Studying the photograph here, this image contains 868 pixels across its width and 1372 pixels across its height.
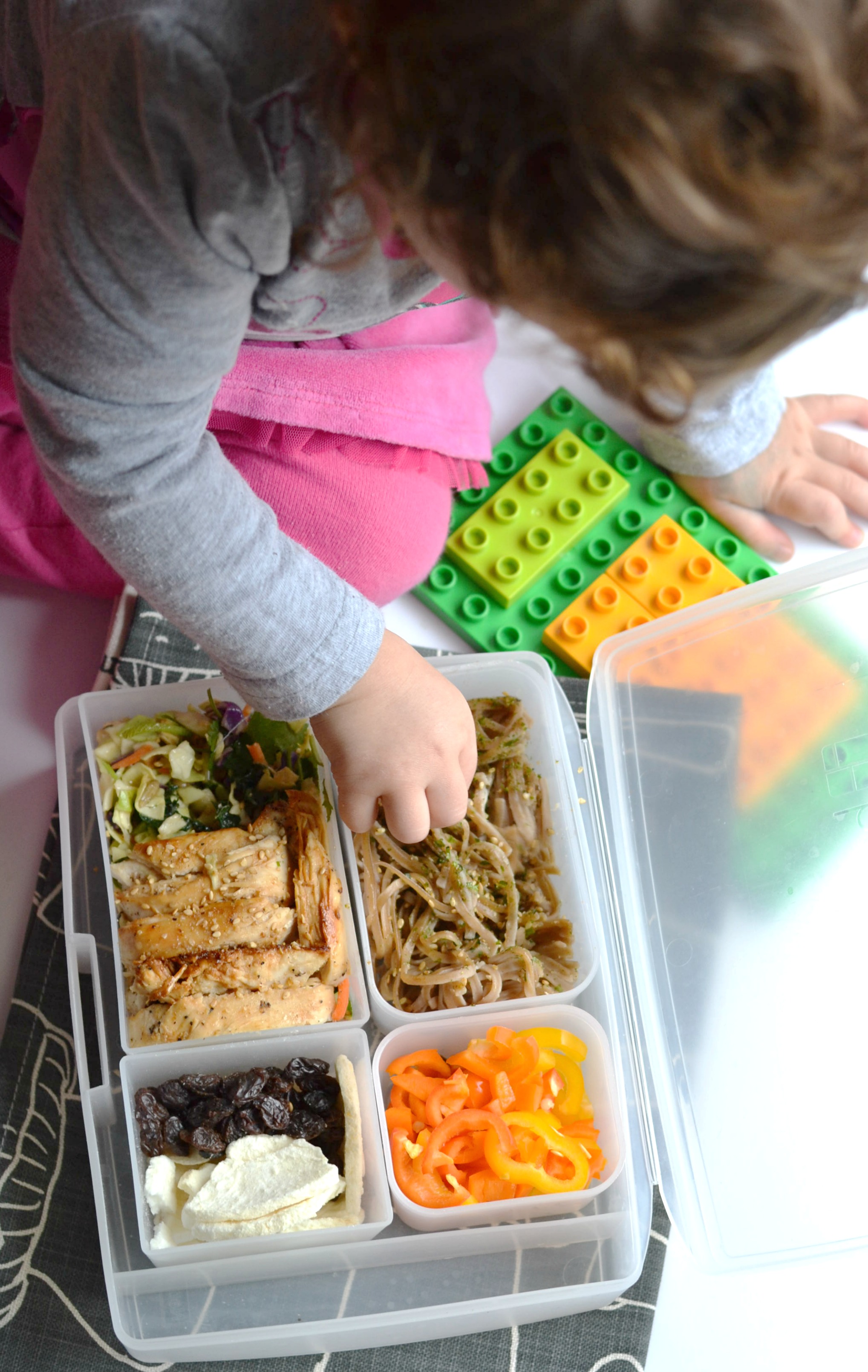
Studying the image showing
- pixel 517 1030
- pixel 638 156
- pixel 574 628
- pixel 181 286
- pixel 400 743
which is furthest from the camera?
pixel 574 628

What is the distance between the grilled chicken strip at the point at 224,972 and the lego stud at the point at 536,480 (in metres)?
0.51

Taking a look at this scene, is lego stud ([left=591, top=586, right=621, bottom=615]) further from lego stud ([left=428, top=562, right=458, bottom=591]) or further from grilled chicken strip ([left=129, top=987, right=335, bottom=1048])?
grilled chicken strip ([left=129, top=987, right=335, bottom=1048])

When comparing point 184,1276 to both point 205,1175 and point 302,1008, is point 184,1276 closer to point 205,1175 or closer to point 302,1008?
point 205,1175

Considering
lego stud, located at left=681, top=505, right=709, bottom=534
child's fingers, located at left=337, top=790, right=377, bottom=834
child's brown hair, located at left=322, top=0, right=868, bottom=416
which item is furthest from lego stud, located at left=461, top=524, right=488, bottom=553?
child's brown hair, located at left=322, top=0, right=868, bottom=416

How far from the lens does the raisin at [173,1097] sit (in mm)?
783

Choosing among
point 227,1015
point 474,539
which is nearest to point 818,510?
point 474,539

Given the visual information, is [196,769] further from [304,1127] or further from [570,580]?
[570,580]

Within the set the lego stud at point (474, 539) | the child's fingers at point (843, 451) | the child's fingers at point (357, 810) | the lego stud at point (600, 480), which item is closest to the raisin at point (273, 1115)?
the child's fingers at point (357, 810)

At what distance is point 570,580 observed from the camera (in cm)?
104

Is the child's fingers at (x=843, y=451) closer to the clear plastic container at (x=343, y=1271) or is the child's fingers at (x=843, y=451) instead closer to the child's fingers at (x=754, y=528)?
the child's fingers at (x=754, y=528)

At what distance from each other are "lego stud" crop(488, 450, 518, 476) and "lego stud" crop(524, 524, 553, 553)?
0.25 ft

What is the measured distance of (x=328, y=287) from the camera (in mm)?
578

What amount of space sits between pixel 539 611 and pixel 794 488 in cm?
29

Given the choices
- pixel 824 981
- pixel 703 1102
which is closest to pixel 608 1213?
pixel 703 1102
